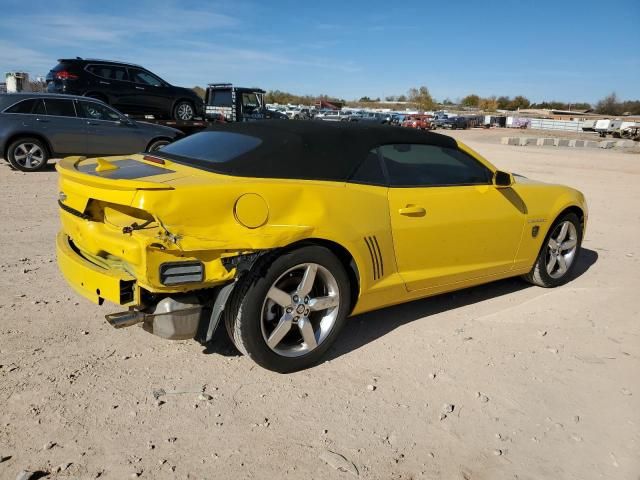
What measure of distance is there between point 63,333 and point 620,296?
4.69 metres

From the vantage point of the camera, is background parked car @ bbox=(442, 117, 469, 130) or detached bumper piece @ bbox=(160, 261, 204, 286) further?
background parked car @ bbox=(442, 117, 469, 130)

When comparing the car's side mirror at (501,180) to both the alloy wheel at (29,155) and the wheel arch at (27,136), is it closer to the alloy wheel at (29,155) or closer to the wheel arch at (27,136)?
the wheel arch at (27,136)

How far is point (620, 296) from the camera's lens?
493 centimetres

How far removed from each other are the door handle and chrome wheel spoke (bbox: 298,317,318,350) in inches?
38.2

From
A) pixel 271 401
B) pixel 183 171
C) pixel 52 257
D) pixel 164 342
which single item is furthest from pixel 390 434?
pixel 52 257

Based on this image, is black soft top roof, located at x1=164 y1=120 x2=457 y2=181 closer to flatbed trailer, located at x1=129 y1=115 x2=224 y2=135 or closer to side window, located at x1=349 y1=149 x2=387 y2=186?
side window, located at x1=349 y1=149 x2=387 y2=186

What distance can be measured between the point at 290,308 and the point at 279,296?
12cm

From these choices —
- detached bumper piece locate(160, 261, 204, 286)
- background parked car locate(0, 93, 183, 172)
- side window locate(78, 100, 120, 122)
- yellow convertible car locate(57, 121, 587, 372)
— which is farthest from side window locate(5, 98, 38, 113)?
detached bumper piece locate(160, 261, 204, 286)

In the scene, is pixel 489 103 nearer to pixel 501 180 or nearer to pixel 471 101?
pixel 471 101

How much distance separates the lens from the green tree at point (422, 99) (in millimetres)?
108125

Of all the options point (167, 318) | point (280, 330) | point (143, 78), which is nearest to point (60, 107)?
point (143, 78)

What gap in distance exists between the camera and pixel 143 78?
1399 centimetres

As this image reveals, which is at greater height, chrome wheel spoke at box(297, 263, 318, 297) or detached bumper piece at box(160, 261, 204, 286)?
detached bumper piece at box(160, 261, 204, 286)

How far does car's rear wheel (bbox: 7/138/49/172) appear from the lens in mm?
10281
